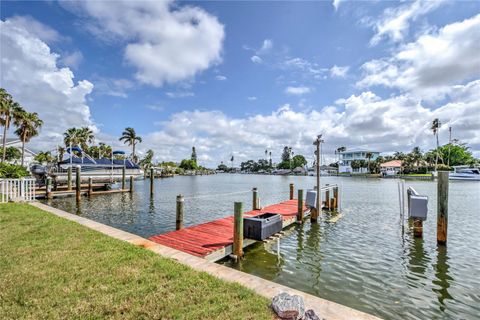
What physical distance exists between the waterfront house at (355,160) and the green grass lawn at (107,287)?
111880 mm

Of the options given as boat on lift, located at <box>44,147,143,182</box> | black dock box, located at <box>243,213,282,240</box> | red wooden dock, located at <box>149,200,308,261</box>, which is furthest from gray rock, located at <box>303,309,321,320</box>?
boat on lift, located at <box>44,147,143,182</box>

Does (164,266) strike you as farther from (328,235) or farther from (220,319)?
(328,235)

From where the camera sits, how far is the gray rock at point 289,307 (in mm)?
3724

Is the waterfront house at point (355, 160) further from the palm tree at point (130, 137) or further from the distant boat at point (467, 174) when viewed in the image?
the palm tree at point (130, 137)

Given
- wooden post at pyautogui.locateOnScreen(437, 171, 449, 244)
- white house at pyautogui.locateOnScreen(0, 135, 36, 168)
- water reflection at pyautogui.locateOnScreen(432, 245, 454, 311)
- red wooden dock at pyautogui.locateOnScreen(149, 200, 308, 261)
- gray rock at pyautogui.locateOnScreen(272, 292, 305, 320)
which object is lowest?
water reflection at pyautogui.locateOnScreen(432, 245, 454, 311)

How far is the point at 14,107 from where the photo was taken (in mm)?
34062

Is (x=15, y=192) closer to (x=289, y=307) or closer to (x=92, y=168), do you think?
(x=289, y=307)

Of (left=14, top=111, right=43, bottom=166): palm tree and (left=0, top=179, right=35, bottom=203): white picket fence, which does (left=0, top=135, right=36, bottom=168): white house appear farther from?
(left=0, top=179, right=35, bottom=203): white picket fence

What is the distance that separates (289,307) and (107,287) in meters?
3.10

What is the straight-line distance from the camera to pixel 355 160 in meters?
113

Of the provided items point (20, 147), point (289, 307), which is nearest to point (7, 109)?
point (20, 147)

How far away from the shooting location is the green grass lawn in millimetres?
3830

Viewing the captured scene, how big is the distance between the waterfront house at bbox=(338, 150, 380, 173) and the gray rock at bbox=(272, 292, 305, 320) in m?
112

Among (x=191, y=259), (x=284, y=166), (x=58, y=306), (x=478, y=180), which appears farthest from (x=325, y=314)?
(x=284, y=166)
